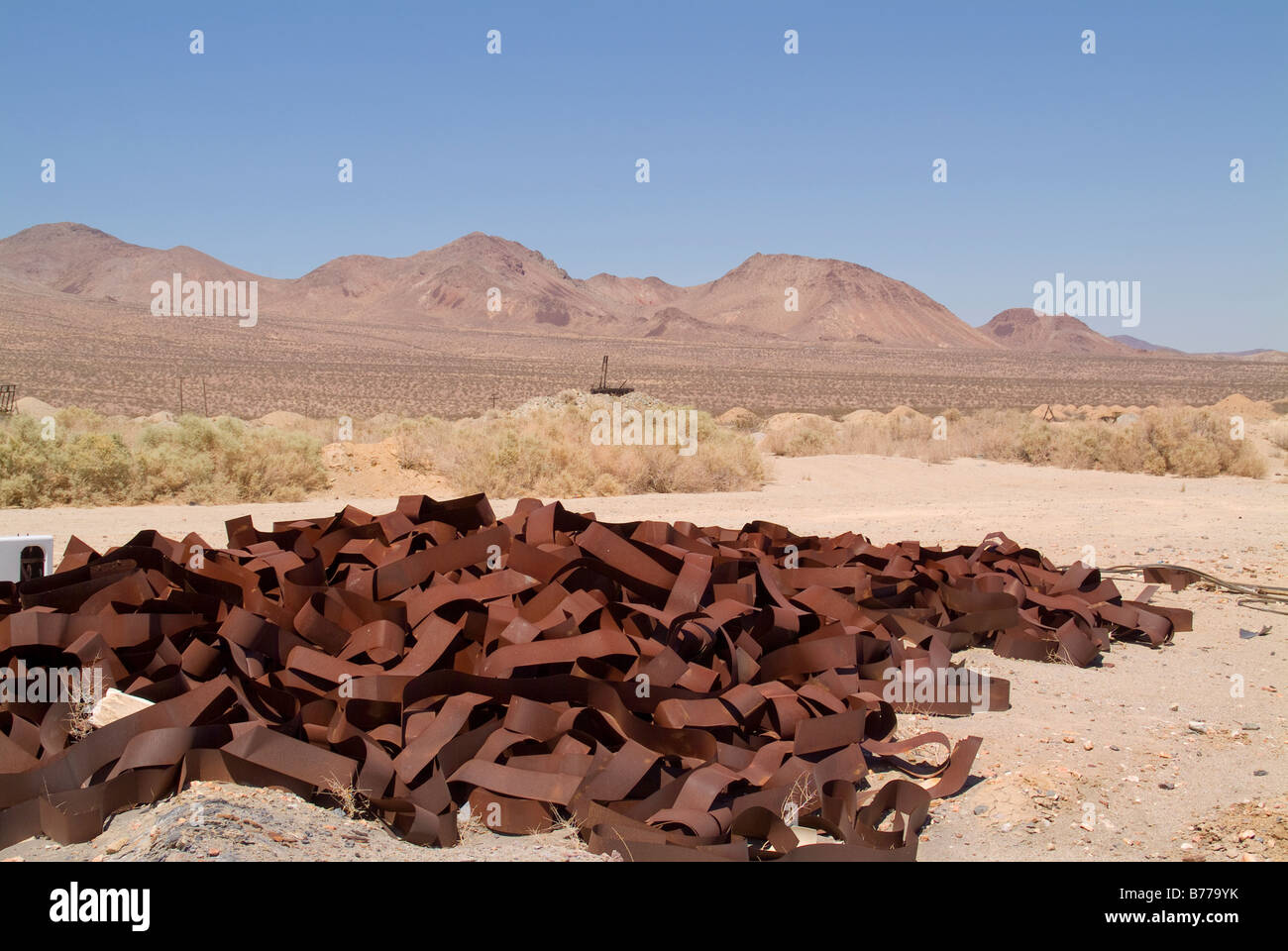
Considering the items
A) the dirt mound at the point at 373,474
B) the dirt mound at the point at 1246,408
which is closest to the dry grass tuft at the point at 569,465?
the dirt mound at the point at 373,474

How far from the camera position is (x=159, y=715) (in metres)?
3.11

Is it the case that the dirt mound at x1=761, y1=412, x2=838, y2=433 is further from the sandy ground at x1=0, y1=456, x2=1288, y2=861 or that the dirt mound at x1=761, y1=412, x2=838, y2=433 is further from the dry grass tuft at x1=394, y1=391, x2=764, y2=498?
the sandy ground at x1=0, y1=456, x2=1288, y2=861

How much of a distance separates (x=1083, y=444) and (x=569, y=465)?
10189mm

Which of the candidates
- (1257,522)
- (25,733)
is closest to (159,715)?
(25,733)

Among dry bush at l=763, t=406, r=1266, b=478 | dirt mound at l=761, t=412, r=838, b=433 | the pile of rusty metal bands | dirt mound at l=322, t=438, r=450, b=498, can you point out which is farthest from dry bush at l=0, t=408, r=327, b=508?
dirt mound at l=761, t=412, r=838, b=433

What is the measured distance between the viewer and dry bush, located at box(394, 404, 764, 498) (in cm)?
1388

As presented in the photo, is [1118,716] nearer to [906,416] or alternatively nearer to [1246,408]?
[906,416]

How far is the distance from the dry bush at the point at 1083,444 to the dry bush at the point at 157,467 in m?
10.5

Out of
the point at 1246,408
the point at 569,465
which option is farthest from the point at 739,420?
the point at 1246,408

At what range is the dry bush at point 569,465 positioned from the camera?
13875 mm

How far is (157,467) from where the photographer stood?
40.4 ft

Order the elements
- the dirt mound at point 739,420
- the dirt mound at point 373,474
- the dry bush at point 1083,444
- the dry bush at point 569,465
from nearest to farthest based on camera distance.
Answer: the dirt mound at point 373,474 < the dry bush at point 569,465 < the dry bush at point 1083,444 < the dirt mound at point 739,420

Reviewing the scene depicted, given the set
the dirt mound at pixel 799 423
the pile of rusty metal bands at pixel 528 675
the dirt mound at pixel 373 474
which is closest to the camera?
the pile of rusty metal bands at pixel 528 675

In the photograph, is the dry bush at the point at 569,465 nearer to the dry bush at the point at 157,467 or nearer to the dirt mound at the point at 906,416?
the dry bush at the point at 157,467
